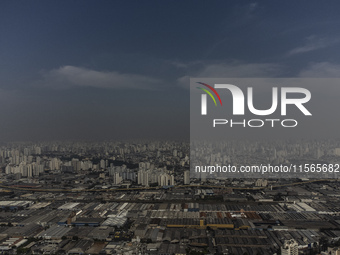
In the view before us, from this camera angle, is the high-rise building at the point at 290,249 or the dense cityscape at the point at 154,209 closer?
the high-rise building at the point at 290,249

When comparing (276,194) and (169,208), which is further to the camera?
(276,194)

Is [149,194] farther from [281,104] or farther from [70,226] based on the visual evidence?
[281,104]

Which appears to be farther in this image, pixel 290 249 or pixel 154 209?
pixel 154 209

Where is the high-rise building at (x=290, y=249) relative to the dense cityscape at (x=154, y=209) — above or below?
above

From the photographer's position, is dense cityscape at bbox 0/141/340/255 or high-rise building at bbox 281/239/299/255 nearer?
high-rise building at bbox 281/239/299/255

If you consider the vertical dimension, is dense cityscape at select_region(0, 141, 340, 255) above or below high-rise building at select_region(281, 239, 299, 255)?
below

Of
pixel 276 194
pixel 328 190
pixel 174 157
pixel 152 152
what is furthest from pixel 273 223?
pixel 152 152

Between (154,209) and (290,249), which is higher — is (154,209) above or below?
below

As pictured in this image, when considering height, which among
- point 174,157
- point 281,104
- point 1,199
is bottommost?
point 1,199
